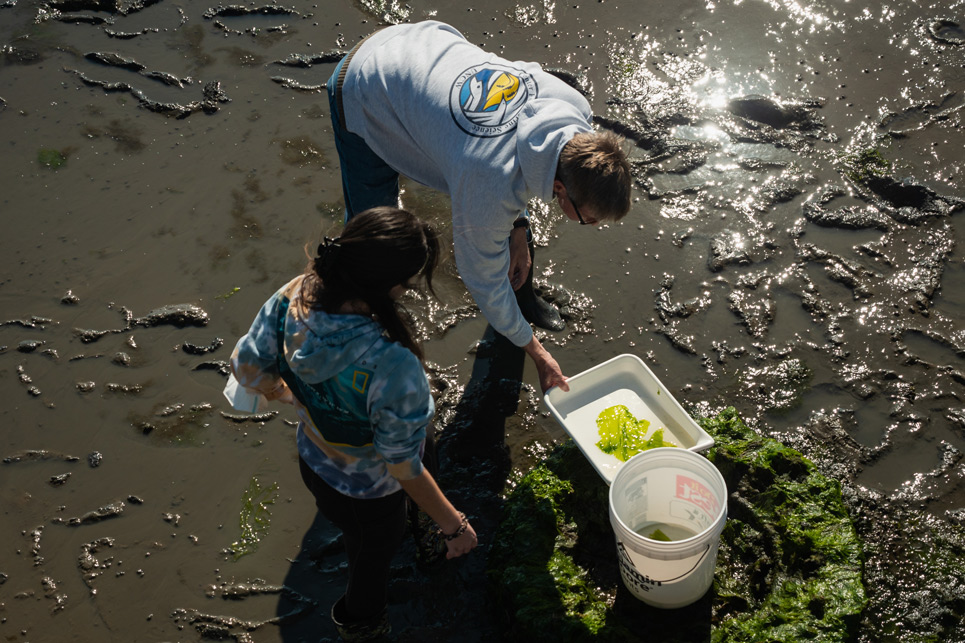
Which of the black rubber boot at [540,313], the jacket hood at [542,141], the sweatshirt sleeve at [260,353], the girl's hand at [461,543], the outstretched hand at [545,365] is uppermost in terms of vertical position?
the jacket hood at [542,141]

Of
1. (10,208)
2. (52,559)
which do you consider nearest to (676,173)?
(52,559)

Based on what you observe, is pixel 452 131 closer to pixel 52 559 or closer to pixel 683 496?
pixel 683 496

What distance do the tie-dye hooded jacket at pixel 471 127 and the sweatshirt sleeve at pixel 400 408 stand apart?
693 mm

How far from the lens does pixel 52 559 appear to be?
10.5 ft

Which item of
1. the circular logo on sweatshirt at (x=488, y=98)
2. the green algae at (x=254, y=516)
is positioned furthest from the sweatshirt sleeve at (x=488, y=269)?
the green algae at (x=254, y=516)

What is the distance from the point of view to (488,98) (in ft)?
8.16

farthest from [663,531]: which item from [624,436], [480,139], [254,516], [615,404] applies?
[254,516]

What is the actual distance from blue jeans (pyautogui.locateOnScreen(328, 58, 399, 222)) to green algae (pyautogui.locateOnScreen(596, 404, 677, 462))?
4.28 feet

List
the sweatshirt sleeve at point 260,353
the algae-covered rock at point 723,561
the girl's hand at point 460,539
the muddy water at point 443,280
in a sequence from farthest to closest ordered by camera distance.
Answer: the muddy water at point 443,280
the algae-covered rock at point 723,561
the girl's hand at point 460,539
the sweatshirt sleeve at point 260,353

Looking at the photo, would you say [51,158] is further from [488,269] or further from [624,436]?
[624,436]

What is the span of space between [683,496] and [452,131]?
149 cm

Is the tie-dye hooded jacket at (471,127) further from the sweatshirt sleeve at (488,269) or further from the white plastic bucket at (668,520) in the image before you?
the white plastic bucket at (668,520)

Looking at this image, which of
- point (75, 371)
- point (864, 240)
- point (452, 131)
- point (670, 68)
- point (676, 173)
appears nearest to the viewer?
point (452, 131)

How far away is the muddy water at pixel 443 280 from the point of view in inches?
125
